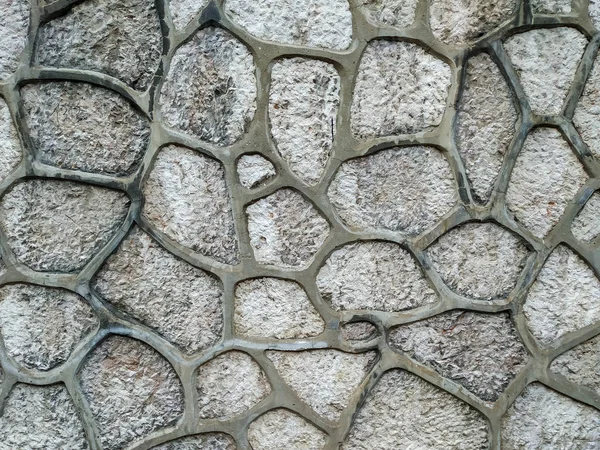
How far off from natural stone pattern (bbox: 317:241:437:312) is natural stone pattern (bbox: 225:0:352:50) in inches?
17.1

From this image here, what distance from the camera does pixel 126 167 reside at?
133 cm

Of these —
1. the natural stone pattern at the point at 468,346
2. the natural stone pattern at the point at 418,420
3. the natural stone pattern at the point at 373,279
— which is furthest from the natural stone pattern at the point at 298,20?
the natural stone pattern at the point at 418,420

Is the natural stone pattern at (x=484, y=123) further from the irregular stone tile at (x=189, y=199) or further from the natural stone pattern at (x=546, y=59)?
the irregular stone tile at (x=189, y=199)

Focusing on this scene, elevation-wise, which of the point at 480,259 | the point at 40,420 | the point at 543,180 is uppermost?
the point at 543,180

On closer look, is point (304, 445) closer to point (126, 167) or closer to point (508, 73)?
point (126, 167)

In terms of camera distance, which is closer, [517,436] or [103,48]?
[103,48]

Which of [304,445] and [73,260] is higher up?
[73,260]

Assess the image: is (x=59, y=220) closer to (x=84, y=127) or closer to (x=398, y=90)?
(x=84, y=127)

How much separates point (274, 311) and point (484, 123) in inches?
23.4

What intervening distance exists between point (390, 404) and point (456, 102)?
66 cm

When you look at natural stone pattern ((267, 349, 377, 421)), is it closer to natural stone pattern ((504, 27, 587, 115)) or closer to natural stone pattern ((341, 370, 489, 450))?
natural stone pattern ((341, 370, 489, 450))

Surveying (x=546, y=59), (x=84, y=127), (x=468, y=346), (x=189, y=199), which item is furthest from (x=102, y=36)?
(x=468, y=346)

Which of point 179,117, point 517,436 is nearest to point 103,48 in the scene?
point 179,117

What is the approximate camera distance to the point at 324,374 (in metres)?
1.40
